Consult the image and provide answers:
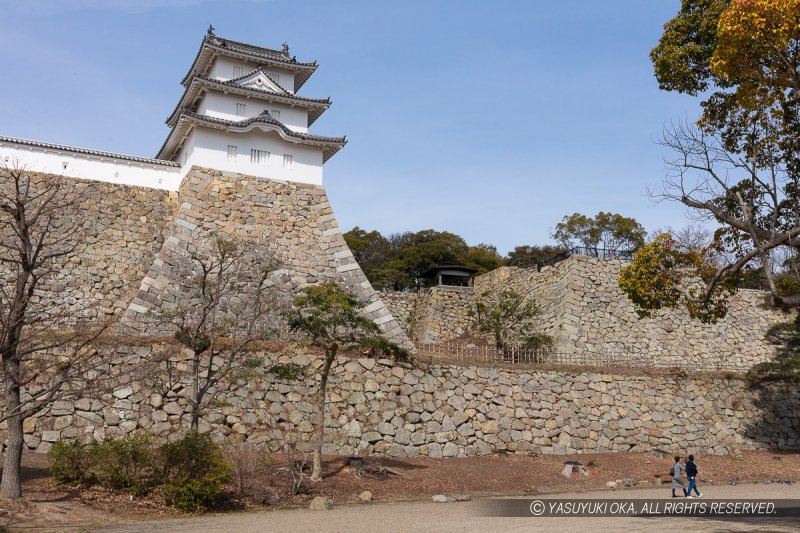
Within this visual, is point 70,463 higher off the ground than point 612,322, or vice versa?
point 612,322

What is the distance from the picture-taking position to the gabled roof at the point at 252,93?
81.6ft

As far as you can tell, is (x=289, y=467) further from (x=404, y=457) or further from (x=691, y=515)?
(x=691, y=515)

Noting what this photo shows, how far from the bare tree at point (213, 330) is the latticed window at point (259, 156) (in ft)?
11.4

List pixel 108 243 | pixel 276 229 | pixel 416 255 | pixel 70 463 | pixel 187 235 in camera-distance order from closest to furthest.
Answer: pixel 70 463 → pixel 187 235 → pixel 108 243 → pixel 276 229 → pixel 416 255

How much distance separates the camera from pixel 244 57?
87.3 ft

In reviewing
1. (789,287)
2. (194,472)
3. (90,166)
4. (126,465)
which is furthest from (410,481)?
(90,166)

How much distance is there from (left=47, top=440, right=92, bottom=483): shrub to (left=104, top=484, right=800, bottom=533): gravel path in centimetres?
217

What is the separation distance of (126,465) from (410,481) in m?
5.97

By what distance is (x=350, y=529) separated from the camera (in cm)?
1077

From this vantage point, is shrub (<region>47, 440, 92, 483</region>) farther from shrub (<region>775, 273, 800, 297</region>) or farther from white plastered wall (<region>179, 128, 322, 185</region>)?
white plastered wall (<region>179, 128, 322, 185</region>)

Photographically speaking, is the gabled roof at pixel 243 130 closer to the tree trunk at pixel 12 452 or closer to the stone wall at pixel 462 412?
the stone wall at pixel 462 412

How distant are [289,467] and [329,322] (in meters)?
3.17

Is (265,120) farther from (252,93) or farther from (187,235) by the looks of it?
(187,235)

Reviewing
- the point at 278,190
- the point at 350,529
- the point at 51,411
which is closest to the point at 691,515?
the point at 350,529
